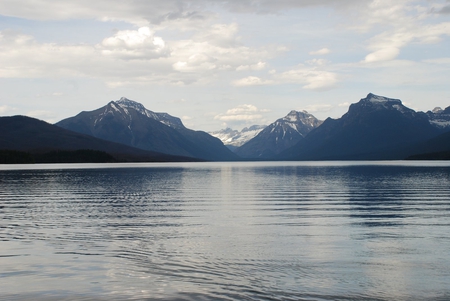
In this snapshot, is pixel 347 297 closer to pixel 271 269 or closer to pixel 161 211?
pixel 271 269

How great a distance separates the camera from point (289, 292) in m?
19.7

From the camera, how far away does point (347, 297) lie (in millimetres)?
19156

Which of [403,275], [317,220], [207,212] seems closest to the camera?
[403,275]

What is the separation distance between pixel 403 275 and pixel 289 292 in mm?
6339

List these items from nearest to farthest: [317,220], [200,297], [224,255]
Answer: [200,297]
[224,255]
[317,220]

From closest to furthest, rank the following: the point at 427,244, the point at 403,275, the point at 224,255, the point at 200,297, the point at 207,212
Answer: the point at 200,297 < the point at 403,275 < the point at 224,255 < the point at 427,244 < the point at 207,212

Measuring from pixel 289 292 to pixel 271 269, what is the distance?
3954 millimetres

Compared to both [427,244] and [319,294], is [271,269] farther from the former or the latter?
[427,244]

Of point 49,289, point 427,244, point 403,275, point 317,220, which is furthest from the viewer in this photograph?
point 317,220

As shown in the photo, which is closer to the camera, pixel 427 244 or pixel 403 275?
pixel 403 275

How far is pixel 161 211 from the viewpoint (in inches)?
1935

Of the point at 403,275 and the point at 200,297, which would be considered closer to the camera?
the point at 200,297

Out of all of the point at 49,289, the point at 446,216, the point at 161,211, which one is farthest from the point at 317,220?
the point at 49,289

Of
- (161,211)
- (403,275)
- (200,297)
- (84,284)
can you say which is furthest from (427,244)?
(161,211)
